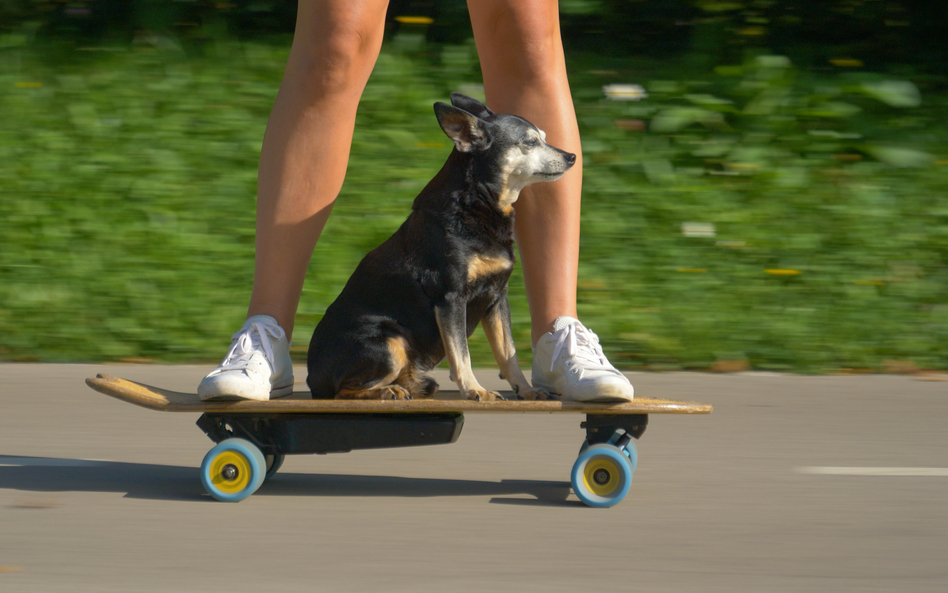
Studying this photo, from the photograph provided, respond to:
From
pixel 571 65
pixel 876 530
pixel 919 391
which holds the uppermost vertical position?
pixel 571 65

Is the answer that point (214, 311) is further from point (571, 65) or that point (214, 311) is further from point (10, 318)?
point (571, 65)

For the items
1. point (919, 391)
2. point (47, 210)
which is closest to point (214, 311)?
point (47, 210)

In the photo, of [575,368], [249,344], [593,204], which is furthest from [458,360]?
[593,204]

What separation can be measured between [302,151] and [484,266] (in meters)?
0.71

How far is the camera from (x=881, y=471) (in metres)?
3.31

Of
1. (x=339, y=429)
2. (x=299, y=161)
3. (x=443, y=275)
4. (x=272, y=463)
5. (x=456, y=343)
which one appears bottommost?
(x=272, y=463)

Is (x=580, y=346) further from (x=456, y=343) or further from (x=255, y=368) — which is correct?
(x=255, y=368)

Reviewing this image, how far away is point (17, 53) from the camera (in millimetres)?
7160

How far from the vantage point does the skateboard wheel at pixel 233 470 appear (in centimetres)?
292

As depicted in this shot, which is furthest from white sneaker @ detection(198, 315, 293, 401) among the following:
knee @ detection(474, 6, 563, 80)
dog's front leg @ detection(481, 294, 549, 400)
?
knee @ detection(474, 6, 563, 80)

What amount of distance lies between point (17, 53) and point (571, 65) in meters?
3.81

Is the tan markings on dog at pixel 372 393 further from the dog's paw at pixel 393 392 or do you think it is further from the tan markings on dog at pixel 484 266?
the tan markings on dog at pixel 484 266

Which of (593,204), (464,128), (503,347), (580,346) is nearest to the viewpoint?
(464,128)

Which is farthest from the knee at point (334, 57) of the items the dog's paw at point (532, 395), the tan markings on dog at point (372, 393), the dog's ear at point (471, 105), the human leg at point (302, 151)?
the dog's paw at point (532, 395)
